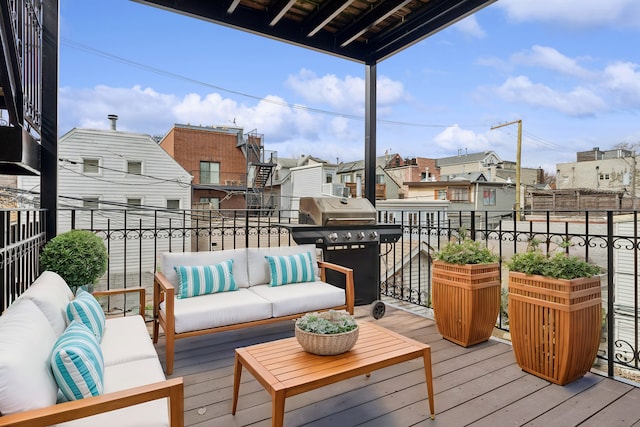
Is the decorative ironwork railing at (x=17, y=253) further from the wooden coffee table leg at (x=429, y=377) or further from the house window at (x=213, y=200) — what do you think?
the house window at (x=213, y=200)

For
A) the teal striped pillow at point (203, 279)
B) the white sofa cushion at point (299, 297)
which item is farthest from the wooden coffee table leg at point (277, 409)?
the teal striped pillow at point (203, 279)

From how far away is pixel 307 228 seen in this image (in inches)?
141

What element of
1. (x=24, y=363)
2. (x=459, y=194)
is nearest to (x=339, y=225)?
(x=24, y=363)

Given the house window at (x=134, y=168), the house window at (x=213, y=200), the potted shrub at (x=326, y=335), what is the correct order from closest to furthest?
the potted shrub at (x=326, y=335), the house window at (x=134, y=168), the house window at (x=213, y=200)

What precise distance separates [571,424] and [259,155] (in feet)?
57.7

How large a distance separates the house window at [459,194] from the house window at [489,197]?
3.95 ft

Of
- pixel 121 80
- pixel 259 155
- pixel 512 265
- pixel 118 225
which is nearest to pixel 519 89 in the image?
pixel 259 155

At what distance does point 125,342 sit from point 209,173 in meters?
16.5

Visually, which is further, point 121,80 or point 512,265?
point 121,80

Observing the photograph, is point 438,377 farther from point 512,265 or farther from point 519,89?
point 519,89

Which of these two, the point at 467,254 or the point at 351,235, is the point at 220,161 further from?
the point at 467,254

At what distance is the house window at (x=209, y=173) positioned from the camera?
17.7 metres

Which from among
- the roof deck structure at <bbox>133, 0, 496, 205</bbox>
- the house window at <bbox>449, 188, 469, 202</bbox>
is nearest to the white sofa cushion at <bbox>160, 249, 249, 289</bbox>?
the roof deck structure at <bbox>133, 0, 496, 205</bbox>

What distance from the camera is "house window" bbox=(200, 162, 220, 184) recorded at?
1767 centimetres
